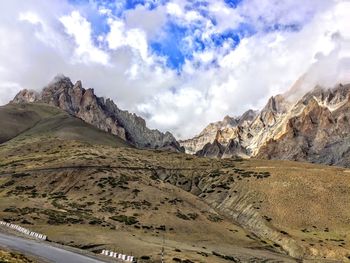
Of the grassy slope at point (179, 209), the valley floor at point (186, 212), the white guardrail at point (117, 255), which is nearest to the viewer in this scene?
the white guardrail at point (117, 255)

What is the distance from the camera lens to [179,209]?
159125mm

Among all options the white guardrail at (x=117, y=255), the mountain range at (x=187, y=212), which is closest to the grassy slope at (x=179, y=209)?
the mountain range at (x=187, y=212)

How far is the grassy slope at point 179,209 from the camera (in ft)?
376

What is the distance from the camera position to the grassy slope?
11462cm

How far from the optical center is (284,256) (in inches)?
5020

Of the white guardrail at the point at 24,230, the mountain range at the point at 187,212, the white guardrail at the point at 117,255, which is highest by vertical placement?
the mountain range at the point at 187,212

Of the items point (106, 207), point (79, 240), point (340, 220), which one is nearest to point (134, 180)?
point (106, 207)

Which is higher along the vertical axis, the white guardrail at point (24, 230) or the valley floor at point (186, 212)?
the valley floor at point (186, 212)

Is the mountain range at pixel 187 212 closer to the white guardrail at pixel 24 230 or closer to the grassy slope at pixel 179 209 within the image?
the grassy slope at pixel 179 209

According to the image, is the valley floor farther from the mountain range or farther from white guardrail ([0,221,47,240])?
white guardrail ([0,221,47,240])

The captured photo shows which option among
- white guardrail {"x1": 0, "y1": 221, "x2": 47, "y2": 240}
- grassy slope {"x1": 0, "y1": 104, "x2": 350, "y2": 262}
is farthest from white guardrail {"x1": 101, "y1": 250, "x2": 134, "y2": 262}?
white guardrail {"x1": 0, "y1": 221, "x2": 47, "y2": 240}

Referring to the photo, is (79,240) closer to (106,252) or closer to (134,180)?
(106,252)

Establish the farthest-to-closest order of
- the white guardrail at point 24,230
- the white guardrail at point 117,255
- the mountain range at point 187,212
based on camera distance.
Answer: the mountain range at point 187,212
the white guardrail at point 24,230
the white guardrail at point 117,255

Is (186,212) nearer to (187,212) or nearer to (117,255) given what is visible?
(187,212)
